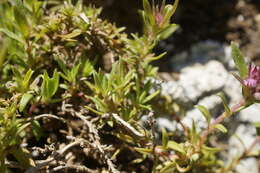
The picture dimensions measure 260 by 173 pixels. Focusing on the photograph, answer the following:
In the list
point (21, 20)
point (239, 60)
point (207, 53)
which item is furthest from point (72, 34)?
point (207, 53)

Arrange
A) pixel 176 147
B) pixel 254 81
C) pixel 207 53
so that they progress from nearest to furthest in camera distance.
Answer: pixel 254 81, pixel 176 147, pixel 207 53

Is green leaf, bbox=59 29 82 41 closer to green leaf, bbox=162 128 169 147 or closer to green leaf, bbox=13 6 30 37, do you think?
green leaf, bbox=13 6 30 37

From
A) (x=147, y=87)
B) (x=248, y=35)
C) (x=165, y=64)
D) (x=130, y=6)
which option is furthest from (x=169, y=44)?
(x=147, y=87)

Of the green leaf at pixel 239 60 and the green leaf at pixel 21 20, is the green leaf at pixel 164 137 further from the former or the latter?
the green leaf at pixel 21 20

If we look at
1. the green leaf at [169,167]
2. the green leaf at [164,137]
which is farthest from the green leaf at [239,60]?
the green leaf at [169,167]

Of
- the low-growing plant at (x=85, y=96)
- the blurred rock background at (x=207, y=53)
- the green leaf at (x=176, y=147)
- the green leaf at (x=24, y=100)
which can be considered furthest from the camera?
the blurred rock background at (x=207, y=53)

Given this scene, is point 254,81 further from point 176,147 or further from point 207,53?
point 207,53

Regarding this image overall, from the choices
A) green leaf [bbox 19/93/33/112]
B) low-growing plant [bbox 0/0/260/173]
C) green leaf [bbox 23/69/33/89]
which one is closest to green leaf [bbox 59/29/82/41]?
low-growing plant [bbox 0/0/260/173]

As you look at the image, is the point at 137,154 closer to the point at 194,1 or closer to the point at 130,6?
the point at 130,6
